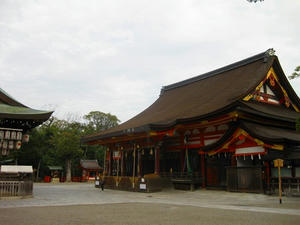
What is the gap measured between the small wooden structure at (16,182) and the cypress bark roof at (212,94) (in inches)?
258

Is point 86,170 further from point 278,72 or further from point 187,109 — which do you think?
point 278,72

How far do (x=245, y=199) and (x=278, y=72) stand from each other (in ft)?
34.8

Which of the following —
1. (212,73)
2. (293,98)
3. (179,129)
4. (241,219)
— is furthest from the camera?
(212,73)

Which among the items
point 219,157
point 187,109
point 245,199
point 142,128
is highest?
point 187,109

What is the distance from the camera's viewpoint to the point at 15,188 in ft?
45.2

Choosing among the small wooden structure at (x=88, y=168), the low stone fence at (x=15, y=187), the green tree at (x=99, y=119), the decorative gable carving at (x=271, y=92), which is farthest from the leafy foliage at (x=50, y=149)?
the decorative gable carving at (x=271, y=92)

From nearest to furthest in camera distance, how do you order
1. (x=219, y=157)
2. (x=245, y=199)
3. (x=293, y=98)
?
(x=245, y=199) < (x=219, y=157) < (x=293, y=98)

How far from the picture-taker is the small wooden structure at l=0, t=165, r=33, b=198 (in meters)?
13.5

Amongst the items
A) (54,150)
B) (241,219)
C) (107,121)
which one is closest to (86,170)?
(54,150)

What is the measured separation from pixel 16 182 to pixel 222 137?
10.4 m

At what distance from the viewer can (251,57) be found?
21.3 m

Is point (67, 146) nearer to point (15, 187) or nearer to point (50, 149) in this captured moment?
point (50, 149)

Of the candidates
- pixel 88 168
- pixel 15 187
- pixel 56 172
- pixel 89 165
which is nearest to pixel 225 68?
pixel 15 187

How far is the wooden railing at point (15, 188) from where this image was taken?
13.5 meters
